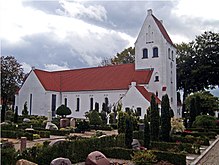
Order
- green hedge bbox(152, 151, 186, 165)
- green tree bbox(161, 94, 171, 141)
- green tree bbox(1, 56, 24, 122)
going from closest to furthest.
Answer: green hedge bbox(152, 151, 186, 165), green tree bbox(161, 94, 171, 141), green tree bbox(1, 56, 24, 122)

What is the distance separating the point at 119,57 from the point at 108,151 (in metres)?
45.4

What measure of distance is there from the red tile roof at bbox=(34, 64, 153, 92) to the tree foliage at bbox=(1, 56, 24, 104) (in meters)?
6.61

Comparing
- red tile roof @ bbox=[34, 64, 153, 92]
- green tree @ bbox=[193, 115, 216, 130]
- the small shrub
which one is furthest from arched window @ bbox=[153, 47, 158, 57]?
the small shrub

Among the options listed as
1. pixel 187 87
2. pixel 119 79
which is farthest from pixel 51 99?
pixel 187 87

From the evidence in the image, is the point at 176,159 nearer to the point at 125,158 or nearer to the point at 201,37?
the point at 125,158

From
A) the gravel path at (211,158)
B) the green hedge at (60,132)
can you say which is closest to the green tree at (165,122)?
the gravel path at (211,158)

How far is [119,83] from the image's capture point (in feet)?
132

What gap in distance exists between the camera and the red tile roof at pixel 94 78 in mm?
40156

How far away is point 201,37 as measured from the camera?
157 ft

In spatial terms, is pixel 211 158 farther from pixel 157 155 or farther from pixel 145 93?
pixel 145 93

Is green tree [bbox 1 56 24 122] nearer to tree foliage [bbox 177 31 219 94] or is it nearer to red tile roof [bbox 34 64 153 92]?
red tile roof [bbox 34 64 153 92]

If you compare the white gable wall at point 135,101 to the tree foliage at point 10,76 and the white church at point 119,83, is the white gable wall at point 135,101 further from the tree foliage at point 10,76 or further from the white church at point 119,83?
the tree foliage at point 10,76

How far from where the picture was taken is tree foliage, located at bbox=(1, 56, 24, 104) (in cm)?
4847

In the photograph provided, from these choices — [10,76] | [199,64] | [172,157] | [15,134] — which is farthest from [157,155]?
[10,76]
